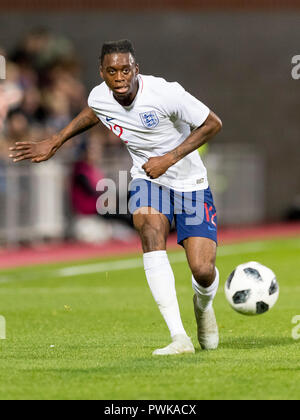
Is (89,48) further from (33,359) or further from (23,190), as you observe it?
(33,359)

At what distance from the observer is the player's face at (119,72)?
8.38 meters

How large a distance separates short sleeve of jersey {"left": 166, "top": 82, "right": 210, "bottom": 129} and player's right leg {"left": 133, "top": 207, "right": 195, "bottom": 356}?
2.47ft

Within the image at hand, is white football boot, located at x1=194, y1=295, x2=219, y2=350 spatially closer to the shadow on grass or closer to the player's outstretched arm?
the shadow on grass

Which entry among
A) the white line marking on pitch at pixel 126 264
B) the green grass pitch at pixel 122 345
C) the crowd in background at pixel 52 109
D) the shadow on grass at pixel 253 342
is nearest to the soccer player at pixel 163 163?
the shadow on grass at pixel 253 342

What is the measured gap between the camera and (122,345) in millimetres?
9164

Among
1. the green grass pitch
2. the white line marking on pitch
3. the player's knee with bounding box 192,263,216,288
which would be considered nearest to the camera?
the green grass pitch

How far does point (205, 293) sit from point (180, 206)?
708 mm

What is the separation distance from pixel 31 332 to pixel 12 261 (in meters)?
7.77

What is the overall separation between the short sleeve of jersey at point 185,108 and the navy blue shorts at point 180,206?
22.2 inches

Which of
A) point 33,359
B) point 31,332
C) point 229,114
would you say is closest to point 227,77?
point 229,114

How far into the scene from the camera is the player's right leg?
8.35 m

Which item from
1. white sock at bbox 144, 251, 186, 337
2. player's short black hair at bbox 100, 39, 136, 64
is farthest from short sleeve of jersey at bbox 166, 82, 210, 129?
white sock at bbox 144, 251, 186, 337
